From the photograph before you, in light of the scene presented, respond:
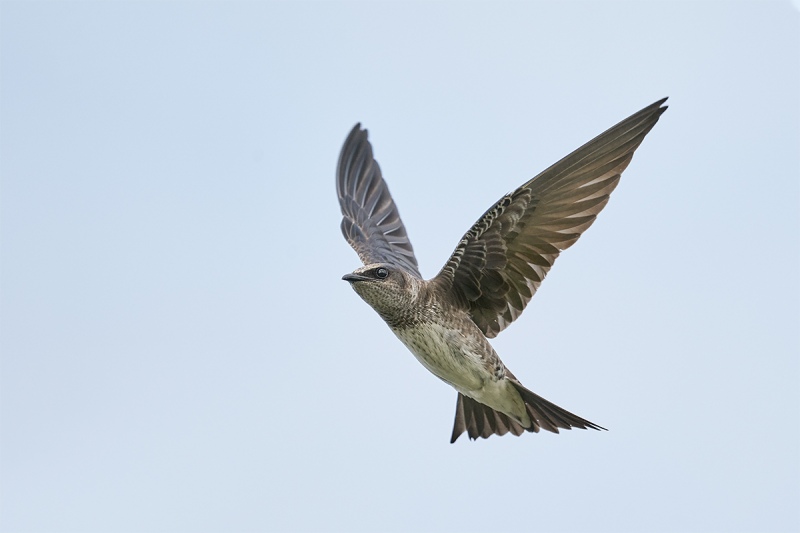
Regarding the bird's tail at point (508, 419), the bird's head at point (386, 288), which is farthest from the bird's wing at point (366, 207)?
the bird's head at point (386, 288)

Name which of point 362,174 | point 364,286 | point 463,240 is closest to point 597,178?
point 463,240

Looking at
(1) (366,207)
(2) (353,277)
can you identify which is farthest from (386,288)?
(1) (366,207)

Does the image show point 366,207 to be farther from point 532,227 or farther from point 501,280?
point 532,227

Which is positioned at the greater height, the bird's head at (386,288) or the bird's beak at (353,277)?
the bird's beak at (353,277)

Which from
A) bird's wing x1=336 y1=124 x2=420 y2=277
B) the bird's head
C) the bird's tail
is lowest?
the bird's tail

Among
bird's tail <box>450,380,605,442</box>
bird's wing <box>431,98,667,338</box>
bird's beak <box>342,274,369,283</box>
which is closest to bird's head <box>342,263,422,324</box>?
bird's beak <box>342,274,369,283</box>

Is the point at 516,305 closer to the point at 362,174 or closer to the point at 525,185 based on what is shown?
the point at 525,185

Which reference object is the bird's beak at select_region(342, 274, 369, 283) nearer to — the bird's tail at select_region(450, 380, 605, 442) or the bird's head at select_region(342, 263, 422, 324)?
the bird's head at select_region(342, 263, 422, 324)

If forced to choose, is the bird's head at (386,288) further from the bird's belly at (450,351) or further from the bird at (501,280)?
the bird's belly at (450,351)
